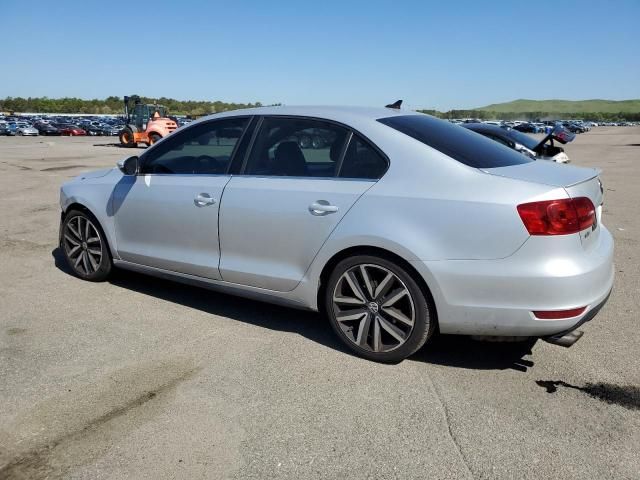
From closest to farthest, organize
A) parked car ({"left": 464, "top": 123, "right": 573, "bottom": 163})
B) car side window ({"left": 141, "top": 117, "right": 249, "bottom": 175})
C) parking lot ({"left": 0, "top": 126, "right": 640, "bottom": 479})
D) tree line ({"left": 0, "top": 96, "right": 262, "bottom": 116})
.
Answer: parking lot ({"left": 0, "top": 126, "right": 640, "bottom": 479})
car side window ({"left": 141, "top": 117, "right": 249, "bottom": 175})
parked car ({"left": 464, "top": 123, "right": 573, "bottom": 163})
tree line ({"left": 0, "top": 96, "right": 262, "bottom": 116})

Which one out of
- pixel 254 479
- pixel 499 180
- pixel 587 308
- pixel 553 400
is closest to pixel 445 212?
pixel 499 180

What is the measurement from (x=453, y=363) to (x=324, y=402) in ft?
3.22

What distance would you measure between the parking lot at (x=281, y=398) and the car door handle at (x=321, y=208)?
955mm

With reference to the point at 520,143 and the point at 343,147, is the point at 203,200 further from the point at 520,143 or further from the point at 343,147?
the point at 520,143

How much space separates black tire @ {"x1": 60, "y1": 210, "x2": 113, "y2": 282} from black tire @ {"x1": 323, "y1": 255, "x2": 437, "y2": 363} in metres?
2.37

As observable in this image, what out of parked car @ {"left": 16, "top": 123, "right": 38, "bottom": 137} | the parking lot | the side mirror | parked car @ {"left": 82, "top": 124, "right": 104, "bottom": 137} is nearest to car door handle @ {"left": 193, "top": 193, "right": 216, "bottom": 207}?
the side mirror

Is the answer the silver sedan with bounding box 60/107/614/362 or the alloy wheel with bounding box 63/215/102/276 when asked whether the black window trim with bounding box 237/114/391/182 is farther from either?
the alloy wheel with bounding box 63/215/102/276

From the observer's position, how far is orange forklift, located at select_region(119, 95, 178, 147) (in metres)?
29.9

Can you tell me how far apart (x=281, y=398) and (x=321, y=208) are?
1.21m

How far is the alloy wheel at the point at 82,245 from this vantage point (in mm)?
5082

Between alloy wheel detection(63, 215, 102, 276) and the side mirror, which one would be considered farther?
alloy wheel detection(63, 215, 102, 276)

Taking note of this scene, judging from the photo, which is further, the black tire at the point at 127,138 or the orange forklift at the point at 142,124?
the black tire at the point at 127,138

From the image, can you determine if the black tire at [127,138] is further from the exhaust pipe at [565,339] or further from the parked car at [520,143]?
the exhaust pipe at [565,339]

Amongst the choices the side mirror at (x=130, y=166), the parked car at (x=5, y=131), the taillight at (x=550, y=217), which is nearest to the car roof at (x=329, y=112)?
the side mirror at (x=130, y=166)
